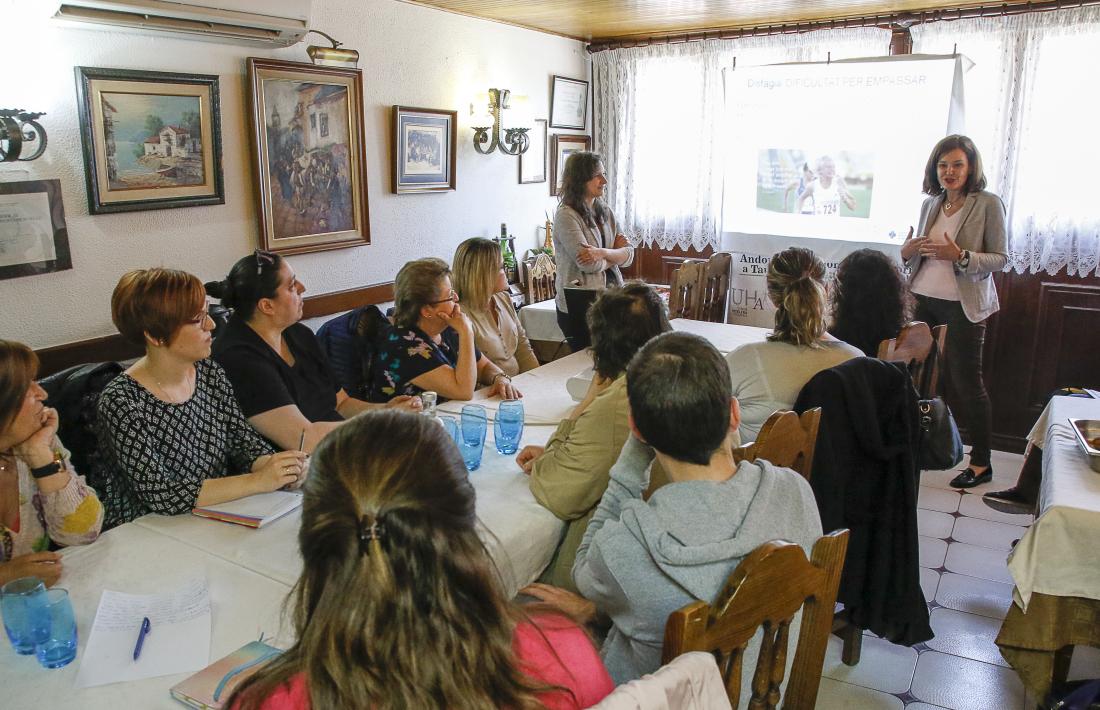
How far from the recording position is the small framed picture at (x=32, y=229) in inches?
105

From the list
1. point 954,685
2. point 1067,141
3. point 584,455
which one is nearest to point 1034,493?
point 954,685

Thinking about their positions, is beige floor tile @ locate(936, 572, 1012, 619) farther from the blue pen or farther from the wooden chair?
the blue pen

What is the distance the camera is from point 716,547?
1.27 metres

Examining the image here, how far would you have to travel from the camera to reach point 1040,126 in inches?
169

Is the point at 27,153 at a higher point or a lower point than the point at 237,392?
higher

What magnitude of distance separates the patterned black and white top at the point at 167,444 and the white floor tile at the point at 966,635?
2185 millimetres

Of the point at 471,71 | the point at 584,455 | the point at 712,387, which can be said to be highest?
the point at 471,71

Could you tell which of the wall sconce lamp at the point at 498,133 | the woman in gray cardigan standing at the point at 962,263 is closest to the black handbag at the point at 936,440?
the woman in gray cardigan standing at the point at 962,263

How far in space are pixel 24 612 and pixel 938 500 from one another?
3.69 metres

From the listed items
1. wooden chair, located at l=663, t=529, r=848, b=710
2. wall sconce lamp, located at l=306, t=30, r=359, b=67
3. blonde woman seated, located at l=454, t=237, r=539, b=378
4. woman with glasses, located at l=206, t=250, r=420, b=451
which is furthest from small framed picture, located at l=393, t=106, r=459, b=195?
wooden chair, located at l=663, t=529, r=848, b=710

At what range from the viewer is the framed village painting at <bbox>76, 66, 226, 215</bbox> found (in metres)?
2.88

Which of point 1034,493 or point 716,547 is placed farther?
point 1034,493

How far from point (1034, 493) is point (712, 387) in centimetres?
276

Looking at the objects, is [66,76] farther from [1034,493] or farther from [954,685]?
[1034,493]
